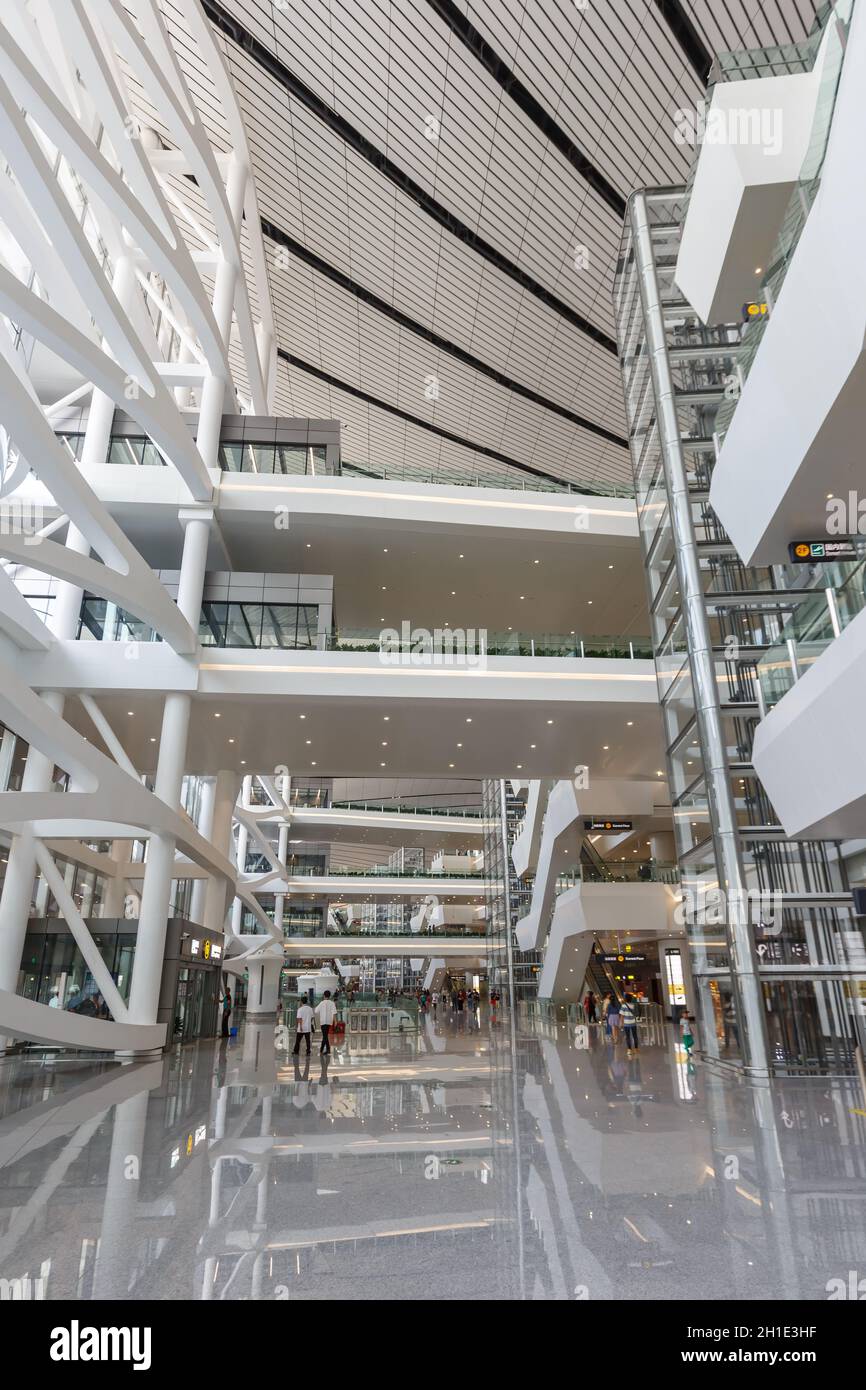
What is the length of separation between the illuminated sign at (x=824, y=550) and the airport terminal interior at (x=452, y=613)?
0.09 ft

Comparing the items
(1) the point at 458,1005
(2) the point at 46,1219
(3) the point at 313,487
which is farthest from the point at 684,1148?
(1) the point at 458,1005

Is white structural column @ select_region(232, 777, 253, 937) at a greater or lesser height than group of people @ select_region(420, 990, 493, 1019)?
greater

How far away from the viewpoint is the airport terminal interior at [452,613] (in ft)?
19.0

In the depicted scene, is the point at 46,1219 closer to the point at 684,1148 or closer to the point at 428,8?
the point at 684,1148

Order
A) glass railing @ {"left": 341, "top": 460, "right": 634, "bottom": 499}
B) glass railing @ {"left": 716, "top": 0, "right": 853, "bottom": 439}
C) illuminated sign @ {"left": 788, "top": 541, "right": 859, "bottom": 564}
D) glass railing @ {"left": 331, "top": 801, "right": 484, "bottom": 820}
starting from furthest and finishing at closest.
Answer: glass railing @ {"left": 331, "top": 801, "right": 484, "bottom": 820} < glass railing @ {"left": 341, "top": 460, "right": 634, "bottom": 499} < illuminated sign @ {"left": 788, "top": 541, "right": 859, "bottom": 564} < glass railing @ {"left": 716, "top": 0, "right": 853, "bottom": 439}

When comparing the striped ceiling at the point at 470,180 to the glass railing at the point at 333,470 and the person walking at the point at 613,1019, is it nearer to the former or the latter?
the glass railing at the point at 333,470

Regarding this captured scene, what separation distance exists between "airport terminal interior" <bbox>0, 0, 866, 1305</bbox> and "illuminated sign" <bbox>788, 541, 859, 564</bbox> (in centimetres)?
3

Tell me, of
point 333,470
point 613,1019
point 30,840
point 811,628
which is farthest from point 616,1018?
point 333,470

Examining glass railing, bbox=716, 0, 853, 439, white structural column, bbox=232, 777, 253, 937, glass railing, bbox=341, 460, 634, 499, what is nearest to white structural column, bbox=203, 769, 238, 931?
glass railing, bbox=341, 460, 634, 499

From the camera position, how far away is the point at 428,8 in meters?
18.2

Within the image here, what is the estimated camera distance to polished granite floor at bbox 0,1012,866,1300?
3.89m

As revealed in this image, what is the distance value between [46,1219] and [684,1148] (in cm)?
479

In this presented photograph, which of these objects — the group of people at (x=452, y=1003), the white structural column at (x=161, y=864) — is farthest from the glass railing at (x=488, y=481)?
the group of people at (x=452, y=1003)

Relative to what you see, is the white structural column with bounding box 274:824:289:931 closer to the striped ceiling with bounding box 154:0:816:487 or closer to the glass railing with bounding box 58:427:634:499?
the striped ceiling with bounding box 154:0:816:487
